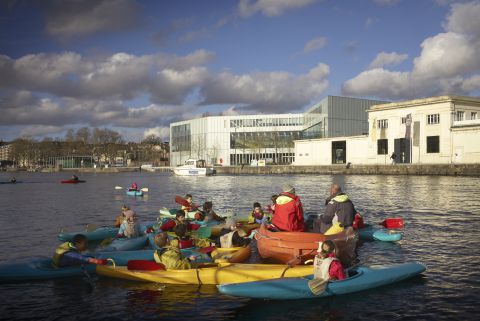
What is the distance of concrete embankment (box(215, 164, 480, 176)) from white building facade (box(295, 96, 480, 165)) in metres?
4.29

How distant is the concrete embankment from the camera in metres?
65.8

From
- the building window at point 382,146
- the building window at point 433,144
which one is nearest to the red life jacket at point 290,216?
the building window at point 433,144

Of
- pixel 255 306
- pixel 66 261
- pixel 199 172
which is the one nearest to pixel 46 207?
pixel 66 261

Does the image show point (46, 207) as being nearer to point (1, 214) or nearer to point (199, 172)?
point (1, 214)

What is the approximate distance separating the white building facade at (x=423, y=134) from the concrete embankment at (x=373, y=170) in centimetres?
429

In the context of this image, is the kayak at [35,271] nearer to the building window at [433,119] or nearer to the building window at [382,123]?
the building window at [433,119]

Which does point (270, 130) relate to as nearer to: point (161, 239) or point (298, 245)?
point (298, 245)

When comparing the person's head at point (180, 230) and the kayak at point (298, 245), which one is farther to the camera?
the person's head at point (180, 230)

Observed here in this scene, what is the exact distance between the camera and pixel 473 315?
984 centimetres

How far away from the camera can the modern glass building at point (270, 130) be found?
119 meters

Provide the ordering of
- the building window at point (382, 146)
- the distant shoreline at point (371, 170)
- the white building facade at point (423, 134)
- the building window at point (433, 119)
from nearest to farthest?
the distant shoreline at point (371, 170) → the white building facade at point (423, 134) → the building window at point (433, 119) → the building window at point (382, 146)

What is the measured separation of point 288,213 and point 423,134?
69152 millimetres

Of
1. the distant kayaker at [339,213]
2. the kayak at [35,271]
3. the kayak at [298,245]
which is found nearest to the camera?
the kayak at [35,271]

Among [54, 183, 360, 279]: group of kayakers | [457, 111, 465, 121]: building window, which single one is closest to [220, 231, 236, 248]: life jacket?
[54, 183, 360, 279]: group of kayakers
